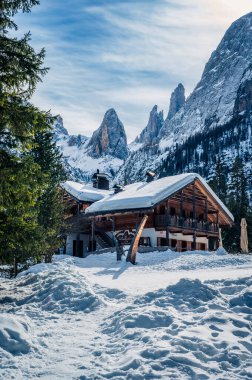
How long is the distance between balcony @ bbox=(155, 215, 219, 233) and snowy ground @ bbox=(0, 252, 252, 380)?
1983 cm

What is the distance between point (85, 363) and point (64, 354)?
1.72 feet

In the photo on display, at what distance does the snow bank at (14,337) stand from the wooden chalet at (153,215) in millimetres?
20519

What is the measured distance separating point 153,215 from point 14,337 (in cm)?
2552

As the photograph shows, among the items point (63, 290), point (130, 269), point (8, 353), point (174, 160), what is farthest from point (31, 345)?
point (174, 160)

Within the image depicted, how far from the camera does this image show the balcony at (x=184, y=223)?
30078mm

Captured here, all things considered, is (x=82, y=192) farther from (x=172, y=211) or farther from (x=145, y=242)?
(x=145, y=242)

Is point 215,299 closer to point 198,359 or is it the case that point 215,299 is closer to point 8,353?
point 198,359

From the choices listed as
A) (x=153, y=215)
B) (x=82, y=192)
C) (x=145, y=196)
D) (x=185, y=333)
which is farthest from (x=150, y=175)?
(x=185, y=333)

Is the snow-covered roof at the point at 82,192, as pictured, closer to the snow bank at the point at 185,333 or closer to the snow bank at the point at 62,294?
the snow bank at the point at 62,294

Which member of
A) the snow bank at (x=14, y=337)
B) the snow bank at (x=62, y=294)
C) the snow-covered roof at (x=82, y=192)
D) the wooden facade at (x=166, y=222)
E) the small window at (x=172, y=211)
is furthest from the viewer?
the snow-covered roof at (x=82, y=192)

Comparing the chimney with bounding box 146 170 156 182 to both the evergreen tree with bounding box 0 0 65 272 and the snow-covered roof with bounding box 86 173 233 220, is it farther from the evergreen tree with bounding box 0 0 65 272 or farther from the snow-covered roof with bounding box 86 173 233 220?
the evergreen tree with bounding box 0 0 65 272

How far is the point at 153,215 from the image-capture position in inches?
1232

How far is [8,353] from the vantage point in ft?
18.5

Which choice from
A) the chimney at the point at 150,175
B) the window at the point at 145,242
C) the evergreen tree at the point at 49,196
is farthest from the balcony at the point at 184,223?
the evergreen tree at the point at 49,196
